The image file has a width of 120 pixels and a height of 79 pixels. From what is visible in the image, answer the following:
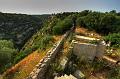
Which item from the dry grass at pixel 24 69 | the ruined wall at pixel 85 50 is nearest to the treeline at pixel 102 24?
the dry grass at pixel 24 69

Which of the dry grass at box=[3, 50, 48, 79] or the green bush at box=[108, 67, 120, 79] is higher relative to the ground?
the green bush at box=[108, 67, 120, 79]

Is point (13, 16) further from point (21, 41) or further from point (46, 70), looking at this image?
point (46, 70)

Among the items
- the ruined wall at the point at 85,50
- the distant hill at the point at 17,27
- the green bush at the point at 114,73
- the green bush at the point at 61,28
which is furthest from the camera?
the distant hill at the point at 17,27

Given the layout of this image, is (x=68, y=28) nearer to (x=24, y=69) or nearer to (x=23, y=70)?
(x=24, y=69)

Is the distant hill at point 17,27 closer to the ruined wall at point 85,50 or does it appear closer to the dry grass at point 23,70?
the dry grass at point 23,70

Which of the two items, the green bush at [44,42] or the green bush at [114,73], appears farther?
the green bush at [44,42]

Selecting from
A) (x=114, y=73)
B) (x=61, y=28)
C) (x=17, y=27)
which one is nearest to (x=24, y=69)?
(x=114, y=73)

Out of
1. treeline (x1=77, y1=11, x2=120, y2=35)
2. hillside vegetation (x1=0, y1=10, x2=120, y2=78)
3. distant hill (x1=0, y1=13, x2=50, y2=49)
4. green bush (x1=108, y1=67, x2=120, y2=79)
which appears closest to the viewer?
green bush (x1=108, y1=67, x2=120, y2=79)

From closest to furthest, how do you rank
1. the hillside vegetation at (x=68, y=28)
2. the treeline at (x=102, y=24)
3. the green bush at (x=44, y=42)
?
the green bush at (x=44, y=42) < the hillside vegetation at (x=68, y=28) < the treeline at (x=102, y=24)

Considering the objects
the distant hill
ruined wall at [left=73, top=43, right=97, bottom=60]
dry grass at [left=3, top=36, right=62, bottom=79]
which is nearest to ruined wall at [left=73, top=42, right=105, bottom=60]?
ruined wall at [left=73, top=43, right=97, bottom=60]

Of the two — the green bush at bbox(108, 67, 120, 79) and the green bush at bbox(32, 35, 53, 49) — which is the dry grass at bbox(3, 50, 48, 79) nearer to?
the green bush at bbox(108, 67, 120, 79)

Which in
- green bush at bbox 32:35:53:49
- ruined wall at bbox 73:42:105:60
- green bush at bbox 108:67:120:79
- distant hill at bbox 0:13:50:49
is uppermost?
ruined wall at bbox 73:42:105:60
